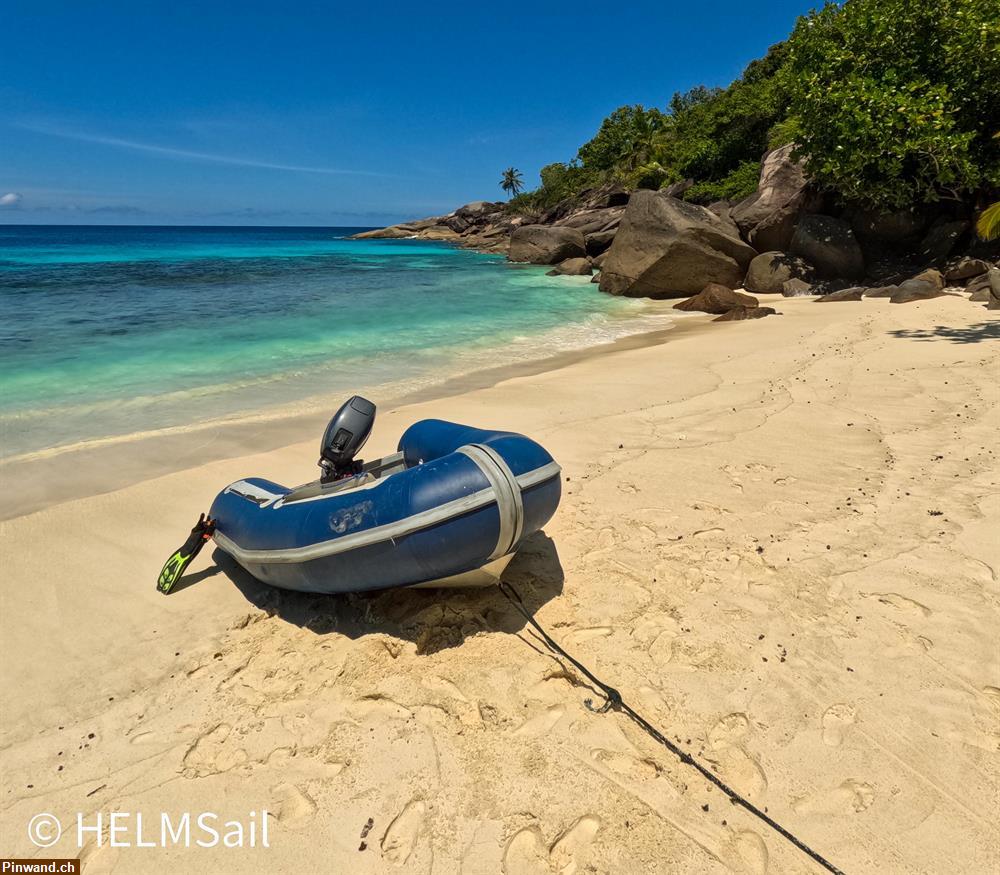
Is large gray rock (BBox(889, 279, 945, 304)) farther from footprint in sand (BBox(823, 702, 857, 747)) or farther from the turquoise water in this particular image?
footprint in sand (BBox(823, 702, 857, 747))

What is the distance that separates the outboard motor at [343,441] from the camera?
4.14 metres

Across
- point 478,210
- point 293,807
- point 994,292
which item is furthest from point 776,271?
point 478,210

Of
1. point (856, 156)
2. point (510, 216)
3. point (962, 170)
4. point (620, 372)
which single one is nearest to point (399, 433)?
point (620, 372)

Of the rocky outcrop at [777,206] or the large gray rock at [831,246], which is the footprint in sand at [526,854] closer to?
the large gray rock at [831,246]

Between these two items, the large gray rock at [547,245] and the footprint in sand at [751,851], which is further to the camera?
the large gray rock at [547,245]

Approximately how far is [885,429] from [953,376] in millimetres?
2284

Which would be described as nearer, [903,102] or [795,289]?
[903,102]

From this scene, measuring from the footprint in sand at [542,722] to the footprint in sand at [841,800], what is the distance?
3.35ft

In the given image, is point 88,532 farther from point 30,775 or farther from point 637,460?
point 637,460

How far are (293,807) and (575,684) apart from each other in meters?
1.38

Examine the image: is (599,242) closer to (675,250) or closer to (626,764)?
(675,250)

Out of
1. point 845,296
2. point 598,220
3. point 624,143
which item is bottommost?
point 845,296

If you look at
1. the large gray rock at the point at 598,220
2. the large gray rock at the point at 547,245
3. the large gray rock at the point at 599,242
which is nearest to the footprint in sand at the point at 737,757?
the large gray rock at the point at 599,242

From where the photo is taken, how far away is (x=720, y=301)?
48.1 feet
